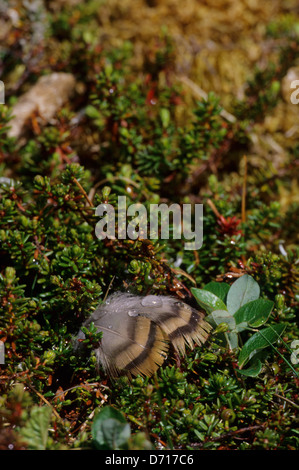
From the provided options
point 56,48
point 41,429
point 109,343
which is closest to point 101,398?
point 109,343

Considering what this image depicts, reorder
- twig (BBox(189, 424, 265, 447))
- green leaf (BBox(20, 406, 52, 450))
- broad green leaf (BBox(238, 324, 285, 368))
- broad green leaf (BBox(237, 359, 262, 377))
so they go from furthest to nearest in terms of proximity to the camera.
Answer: broad green leaf (BBox(238, 324, 285, 368)) < broad green leaf (BBox(237, 359, 262, 377)) < twig (BBox(189, 424, 265, 447)) < green leaf (BBox(20, 406, 52, 450))

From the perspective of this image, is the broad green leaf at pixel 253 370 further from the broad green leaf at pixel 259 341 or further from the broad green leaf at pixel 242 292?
the broad green leaf at pixel 242 292

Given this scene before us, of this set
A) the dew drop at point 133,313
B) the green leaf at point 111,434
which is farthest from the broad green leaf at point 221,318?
the green leaf at point 111,434

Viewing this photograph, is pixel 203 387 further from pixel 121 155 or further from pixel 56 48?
pixel 56 48

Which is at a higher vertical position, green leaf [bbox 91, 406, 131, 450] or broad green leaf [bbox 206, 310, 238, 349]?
broad green leaf [bbox 206, 310, 238, 349]

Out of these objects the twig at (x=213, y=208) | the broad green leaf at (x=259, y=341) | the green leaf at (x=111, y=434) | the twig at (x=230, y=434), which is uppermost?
the twig at (x=213, y=208)

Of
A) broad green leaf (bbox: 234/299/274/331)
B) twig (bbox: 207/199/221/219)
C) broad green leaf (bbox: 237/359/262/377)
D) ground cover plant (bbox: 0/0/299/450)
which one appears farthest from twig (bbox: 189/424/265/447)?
twig (bbox: 207/199/221/219)

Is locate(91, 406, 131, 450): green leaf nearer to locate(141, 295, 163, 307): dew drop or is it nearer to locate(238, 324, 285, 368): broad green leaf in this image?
locate(141, 295, 163, 307): dew drop
